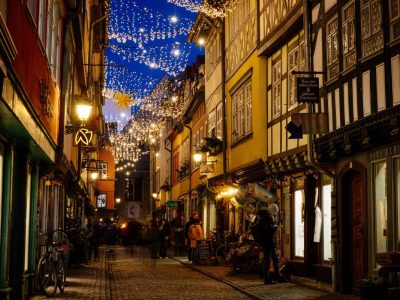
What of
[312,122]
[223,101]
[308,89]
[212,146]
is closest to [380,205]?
[312,122]

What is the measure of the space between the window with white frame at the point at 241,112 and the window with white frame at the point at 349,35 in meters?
8.46

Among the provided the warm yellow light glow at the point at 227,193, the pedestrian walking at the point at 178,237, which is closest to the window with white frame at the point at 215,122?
the warm yellow light glow at the point at 227,193

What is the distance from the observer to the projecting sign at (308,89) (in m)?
15.6

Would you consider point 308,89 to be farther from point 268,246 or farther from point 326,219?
point 268,246

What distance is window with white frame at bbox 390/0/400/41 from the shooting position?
12570 millimetres

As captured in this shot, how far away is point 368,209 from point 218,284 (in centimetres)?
542

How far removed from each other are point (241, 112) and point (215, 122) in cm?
532

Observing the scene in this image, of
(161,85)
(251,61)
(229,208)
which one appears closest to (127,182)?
(161,85)

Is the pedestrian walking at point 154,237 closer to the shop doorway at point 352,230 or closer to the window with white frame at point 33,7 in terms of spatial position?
the shop doorway at point 352,230

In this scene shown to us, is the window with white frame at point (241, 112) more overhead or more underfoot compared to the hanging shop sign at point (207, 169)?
more overhead

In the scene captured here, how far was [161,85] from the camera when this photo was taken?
2045 inches

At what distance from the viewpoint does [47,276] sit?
1428 cm

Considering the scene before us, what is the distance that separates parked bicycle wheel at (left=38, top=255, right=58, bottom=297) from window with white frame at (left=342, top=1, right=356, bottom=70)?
6999mm

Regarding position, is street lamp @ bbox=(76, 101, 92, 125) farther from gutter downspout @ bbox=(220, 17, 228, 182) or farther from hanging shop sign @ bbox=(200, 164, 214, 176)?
hanging shop sign @ bbox=(200, 164, 214, 176)
